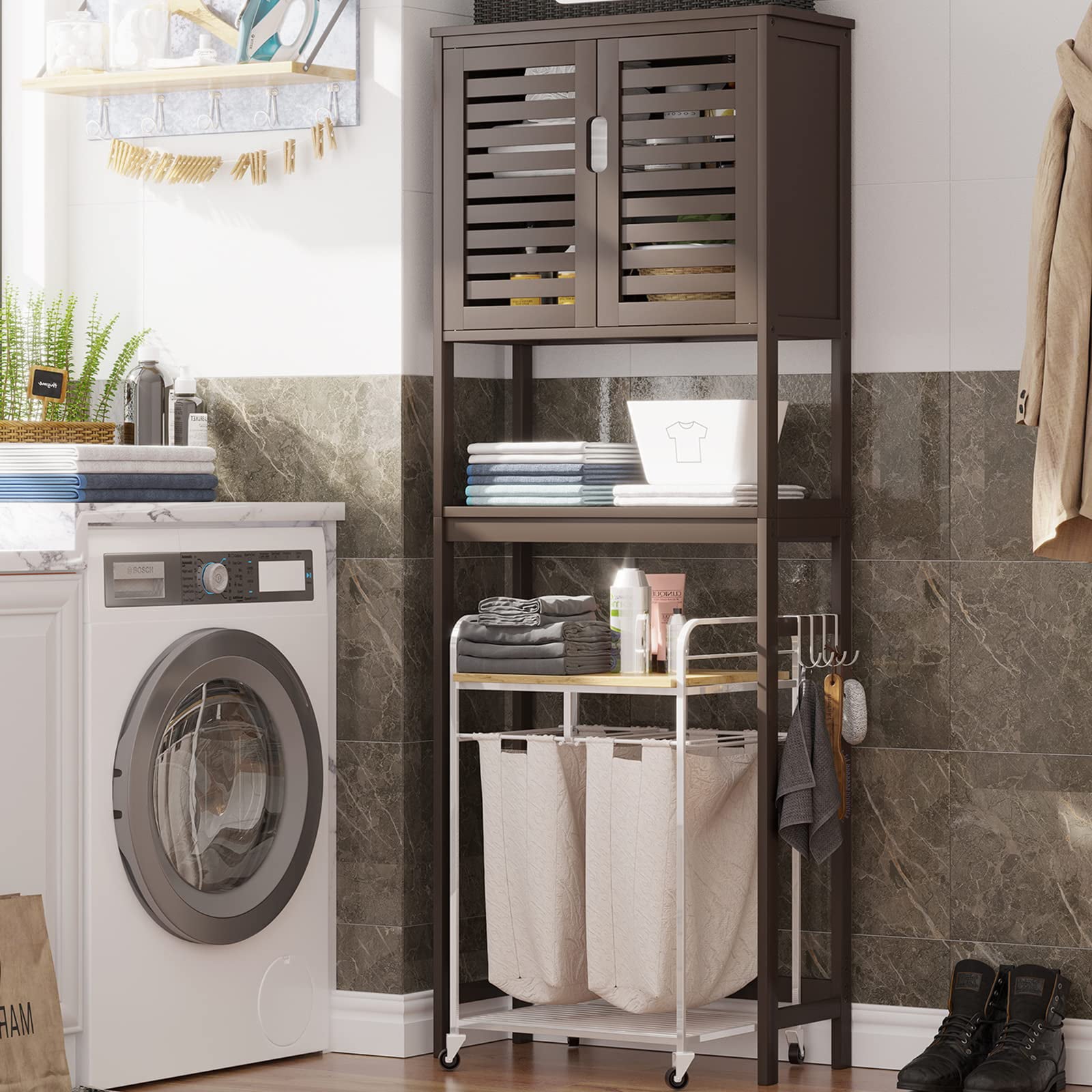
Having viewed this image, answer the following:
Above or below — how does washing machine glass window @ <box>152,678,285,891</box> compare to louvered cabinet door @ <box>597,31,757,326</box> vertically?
below

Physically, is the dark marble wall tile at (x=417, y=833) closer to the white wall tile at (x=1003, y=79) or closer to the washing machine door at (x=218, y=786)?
the washing machine door at (x=218, y=786)

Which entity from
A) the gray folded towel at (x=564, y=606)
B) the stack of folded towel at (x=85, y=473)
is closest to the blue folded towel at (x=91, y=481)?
the stack of folded towel at (x=85, y=473)

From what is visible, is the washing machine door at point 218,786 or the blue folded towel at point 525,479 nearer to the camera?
the washing machine door at point 218,786

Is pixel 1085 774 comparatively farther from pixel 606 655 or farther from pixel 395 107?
pixel 395 107

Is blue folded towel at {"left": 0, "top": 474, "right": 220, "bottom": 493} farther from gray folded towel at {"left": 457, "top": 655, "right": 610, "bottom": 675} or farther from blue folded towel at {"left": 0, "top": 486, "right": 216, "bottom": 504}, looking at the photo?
gray folded towel at {"left": 457, "top": 655, "right": 610, "bottom": 675}

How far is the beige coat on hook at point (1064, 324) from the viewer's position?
3.34 metres

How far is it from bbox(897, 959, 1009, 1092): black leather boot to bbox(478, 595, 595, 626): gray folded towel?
105 cm

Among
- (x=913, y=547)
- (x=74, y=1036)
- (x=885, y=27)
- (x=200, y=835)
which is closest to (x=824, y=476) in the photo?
(x=913, y=547)

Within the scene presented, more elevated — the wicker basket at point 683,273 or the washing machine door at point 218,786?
the wicker basket at point 683,273

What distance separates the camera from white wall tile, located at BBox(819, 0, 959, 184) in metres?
3.84

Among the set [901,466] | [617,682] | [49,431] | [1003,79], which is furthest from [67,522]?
[1003,79]

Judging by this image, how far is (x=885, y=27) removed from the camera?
3887 mm

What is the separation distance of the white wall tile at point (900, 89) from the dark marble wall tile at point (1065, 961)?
1576mm

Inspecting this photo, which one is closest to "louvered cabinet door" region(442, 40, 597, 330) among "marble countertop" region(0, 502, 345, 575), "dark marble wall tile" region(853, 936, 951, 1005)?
"marble countertop" region(0, 502, 345, 575)
